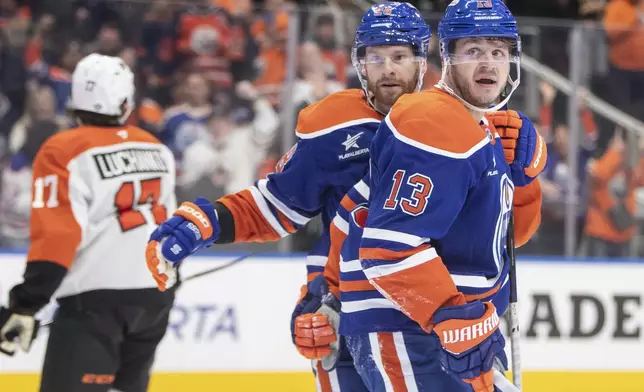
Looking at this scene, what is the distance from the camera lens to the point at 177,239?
2.69m

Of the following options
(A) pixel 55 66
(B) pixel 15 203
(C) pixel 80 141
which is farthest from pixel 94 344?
(A) pixel 55 66

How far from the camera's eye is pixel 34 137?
5.27m

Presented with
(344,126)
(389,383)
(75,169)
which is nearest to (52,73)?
(75,169)

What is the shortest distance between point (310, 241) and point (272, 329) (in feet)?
1.99

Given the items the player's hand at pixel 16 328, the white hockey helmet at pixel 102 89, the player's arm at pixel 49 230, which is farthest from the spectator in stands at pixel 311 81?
the player's hand at pixel 16 328

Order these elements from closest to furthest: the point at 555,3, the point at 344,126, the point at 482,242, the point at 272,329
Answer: the point at 482,242 → the point at 344,126 → the point at 272,329 → the point at 555,3

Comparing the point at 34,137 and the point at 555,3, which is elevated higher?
the point at 555,3

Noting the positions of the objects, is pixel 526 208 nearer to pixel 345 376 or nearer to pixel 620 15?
pixel 345 376

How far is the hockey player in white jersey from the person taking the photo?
335 centimetres

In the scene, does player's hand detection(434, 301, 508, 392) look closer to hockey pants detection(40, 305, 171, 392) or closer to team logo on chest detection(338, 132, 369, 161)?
team logo on chest detection(338, 132, 369, 161)

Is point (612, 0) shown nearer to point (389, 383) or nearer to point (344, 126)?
point (344, 126)

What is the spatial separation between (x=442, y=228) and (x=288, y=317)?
2775mm

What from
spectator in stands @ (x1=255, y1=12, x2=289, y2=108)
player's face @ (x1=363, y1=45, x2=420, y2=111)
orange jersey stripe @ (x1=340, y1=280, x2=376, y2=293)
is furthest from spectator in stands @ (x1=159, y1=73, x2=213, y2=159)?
orange jersey stripe @ (x1=340, y1=280, x2=376, y2=293)

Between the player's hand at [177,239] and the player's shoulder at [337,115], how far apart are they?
335 mm
